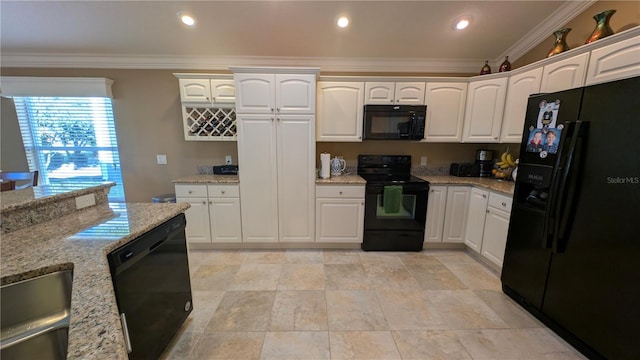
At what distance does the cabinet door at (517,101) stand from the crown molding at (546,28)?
0.58 metres

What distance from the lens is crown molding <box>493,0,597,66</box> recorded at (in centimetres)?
228

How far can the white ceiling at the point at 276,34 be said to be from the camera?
7.85 ft

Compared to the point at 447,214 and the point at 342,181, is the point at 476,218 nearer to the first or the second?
the point at 447,214

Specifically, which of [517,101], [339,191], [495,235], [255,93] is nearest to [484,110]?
[517,101]

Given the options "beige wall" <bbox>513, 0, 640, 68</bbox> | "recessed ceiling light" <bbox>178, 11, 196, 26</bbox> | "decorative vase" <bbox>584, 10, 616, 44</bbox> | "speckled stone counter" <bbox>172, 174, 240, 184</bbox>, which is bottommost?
"speckled stone counter" <bbox>172, 174, 240, 184</bbox>

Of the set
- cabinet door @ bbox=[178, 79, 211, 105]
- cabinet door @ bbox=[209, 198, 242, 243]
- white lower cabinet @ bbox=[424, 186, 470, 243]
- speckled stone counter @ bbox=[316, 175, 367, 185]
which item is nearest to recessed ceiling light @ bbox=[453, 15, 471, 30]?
white lower cabinet @ bbox=[424, 186, 470, 243]

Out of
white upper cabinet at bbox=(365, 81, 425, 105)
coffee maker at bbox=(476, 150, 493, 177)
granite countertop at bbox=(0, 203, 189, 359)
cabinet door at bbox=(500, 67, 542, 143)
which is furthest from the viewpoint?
coffee maker at bbox=(476, 150, 493, 177)

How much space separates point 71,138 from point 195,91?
2063 mm

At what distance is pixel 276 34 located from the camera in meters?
2.74

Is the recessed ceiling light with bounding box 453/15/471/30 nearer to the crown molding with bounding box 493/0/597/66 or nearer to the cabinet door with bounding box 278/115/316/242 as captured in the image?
the crown molding with bounding box 493/0/597/66

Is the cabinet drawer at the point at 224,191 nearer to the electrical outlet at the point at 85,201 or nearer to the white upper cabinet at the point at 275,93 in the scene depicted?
the white upper cabinet at the point at 275,93

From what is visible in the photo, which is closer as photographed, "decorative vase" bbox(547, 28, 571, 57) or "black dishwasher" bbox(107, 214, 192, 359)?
"black dishwasher" bbox(107, 214, 192, 359)

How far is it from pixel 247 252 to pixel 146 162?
195 cm

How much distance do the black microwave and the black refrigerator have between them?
1151 mm
